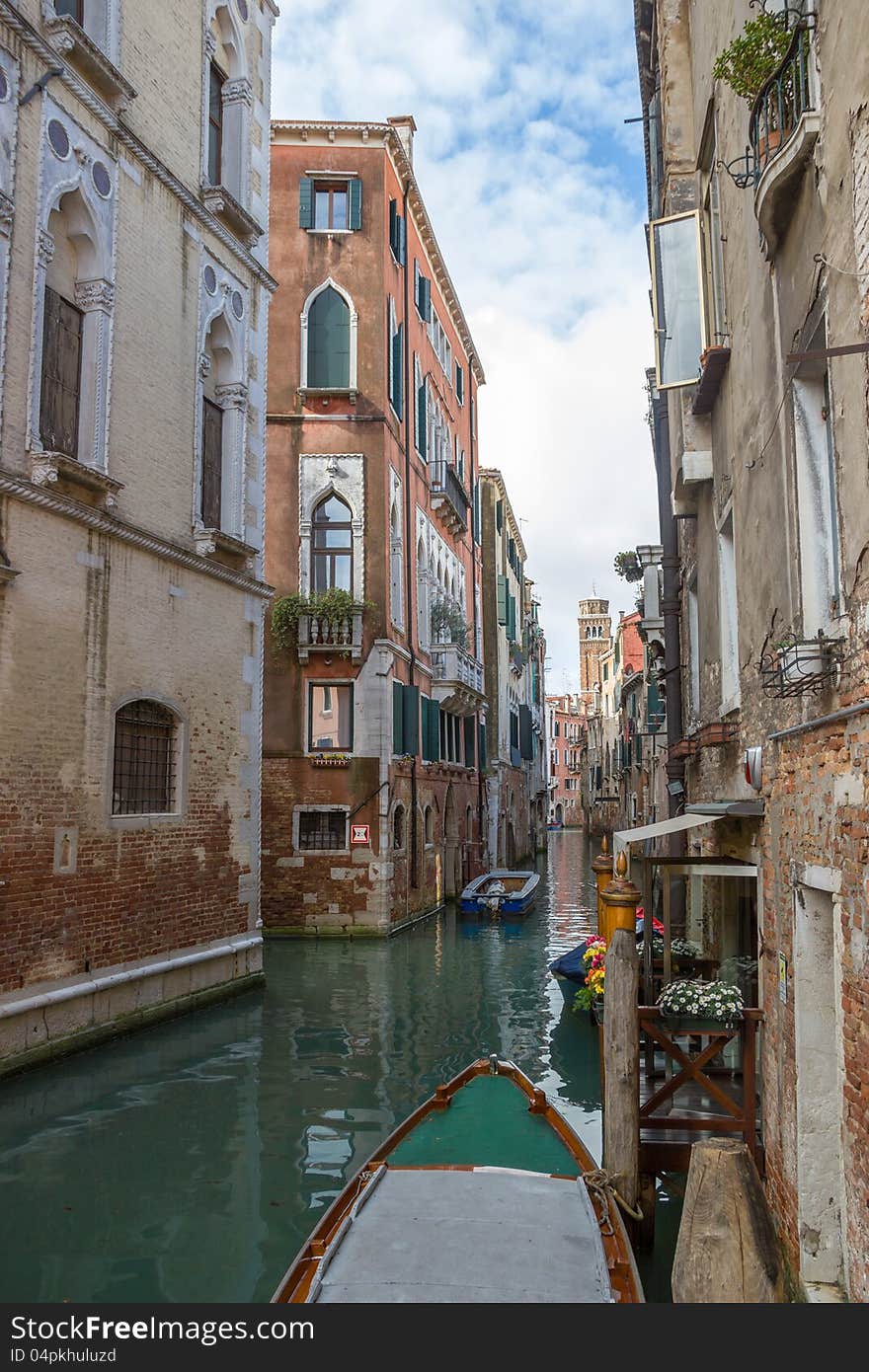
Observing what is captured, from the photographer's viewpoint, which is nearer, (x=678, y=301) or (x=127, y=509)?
(x=678, y=301)

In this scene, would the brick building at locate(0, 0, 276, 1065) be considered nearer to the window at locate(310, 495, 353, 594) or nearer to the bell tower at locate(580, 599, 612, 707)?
the window at locate(310, 495, 353, 594)

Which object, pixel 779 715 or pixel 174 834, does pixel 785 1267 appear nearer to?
pixel 779 715

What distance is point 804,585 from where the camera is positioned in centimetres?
519

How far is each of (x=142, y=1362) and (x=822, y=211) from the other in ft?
17.0

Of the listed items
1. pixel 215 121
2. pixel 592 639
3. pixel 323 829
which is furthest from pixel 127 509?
pixel 592 639

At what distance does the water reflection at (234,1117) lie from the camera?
5.96m

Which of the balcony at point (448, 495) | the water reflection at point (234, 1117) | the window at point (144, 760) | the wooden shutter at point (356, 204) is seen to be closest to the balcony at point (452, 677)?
the balcony at point (448, 495)

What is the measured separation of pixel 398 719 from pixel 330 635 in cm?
213

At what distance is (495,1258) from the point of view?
482 cm

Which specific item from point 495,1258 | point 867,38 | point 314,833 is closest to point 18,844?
point 495,1258

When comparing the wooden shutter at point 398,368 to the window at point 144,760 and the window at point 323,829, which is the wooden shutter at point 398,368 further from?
the window at point 144,760

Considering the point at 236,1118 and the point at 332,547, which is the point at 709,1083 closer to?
the point at 236,1118

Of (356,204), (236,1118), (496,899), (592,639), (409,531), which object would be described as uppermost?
(592,639)

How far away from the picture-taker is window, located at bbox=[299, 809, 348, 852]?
20.1 meters
